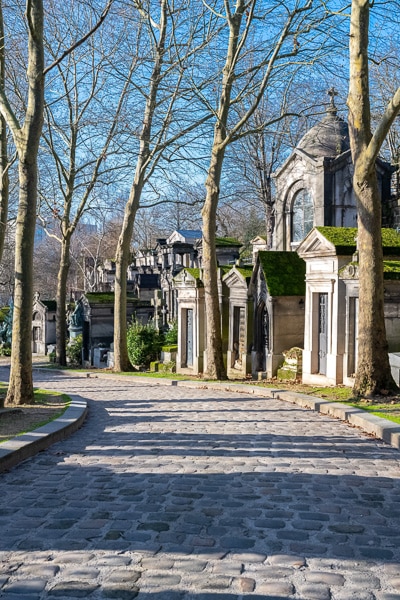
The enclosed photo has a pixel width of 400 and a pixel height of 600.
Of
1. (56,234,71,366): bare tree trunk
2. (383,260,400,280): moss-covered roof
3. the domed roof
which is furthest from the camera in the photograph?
(56,234,71,366): bare tree trunk

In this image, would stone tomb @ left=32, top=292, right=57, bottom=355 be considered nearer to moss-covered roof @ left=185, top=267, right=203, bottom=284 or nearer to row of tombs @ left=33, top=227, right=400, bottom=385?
row of tombs @ left=33, top=227, right=400, bottom=385

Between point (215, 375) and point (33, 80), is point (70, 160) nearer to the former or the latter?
point (215, 375)

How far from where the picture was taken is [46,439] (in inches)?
315

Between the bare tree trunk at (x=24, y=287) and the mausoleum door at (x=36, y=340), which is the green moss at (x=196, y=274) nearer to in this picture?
the bare tree trunk at (x=24, y=287)

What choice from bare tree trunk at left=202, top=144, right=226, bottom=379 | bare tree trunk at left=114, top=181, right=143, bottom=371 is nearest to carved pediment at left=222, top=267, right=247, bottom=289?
bare tree trunk at left=202, top=144, right=226, bottom=379

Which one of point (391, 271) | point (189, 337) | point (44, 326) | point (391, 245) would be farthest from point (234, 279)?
point (44, 326)

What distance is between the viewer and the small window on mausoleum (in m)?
23.9

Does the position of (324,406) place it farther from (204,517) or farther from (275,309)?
(275,309)

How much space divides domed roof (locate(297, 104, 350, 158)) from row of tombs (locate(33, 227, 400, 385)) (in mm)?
5994

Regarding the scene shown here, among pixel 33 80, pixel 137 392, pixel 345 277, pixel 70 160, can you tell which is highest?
pixel 70 160

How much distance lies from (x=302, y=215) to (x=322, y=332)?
29.9 feet

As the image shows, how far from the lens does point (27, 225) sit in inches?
436

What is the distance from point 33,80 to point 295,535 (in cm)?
923

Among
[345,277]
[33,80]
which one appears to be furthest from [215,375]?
[33,80]
